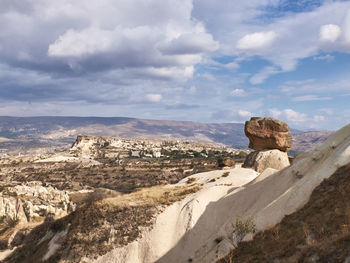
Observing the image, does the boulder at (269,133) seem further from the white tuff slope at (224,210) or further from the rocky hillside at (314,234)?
the rocky hillside at (314,234)

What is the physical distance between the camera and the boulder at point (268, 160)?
137ft

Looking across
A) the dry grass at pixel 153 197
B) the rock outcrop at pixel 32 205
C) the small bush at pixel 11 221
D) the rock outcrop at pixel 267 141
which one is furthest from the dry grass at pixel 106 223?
the rock outcrop at pixel 32 205

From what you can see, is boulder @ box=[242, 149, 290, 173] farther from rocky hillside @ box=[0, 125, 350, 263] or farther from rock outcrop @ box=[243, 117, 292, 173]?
rocky hillside @ box=[0, 125, 350, 263]

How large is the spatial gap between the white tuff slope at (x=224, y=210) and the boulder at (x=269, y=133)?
597 inches

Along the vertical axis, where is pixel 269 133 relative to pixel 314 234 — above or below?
above

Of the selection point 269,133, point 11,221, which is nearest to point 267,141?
point 269,133

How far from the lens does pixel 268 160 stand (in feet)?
139

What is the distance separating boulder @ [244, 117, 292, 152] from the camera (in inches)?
1714

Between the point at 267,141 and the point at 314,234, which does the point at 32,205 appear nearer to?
the point at 267,141

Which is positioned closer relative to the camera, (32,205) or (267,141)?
(267,141)

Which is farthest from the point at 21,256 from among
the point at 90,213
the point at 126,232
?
the point at 126,232

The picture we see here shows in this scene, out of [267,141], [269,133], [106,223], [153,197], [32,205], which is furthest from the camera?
[32,205]

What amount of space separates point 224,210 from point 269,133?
64.6 ft

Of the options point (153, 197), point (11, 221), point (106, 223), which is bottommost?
point (11, 221)
